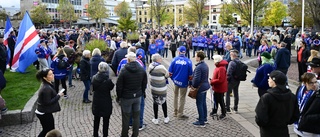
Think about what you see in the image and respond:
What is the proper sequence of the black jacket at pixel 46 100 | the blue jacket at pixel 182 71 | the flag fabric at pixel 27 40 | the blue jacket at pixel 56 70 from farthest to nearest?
1. the flag fabric at pixel 27 40
2. the blue jacket at pixel 56 70
3. the blue jacket at pixel 182 71
4. the black jacket at pixel 46 100

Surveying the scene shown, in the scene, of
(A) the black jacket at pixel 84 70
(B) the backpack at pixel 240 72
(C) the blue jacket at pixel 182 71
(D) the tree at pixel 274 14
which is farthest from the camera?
(D) the tree at pixel 274 14

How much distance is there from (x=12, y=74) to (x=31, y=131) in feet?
25.8

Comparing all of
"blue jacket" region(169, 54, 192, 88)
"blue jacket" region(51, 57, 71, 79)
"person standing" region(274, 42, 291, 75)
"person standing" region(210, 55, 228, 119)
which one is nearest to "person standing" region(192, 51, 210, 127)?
"blue jacket" region(169, 54, 192, 88)

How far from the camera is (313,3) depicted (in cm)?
2947

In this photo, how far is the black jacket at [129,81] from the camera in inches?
267

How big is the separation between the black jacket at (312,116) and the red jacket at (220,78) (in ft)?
10.4

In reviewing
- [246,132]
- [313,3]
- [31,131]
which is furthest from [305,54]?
[313,3]

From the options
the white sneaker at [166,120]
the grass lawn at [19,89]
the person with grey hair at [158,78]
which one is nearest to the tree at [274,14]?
the grass lawn at [19,89]

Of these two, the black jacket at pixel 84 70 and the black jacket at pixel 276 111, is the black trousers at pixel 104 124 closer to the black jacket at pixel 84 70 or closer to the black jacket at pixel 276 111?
the black jacket at pixel 276 111

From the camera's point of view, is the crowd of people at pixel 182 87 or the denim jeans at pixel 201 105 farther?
the denim jeans at pixel 201 105

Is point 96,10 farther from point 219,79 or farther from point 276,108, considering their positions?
point 276,108

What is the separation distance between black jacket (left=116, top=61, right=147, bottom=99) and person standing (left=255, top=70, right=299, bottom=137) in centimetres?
289

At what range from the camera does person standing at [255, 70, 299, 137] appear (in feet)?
15.9

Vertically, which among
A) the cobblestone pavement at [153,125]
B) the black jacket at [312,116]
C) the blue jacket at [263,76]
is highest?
the blue jacket at [263,76]
